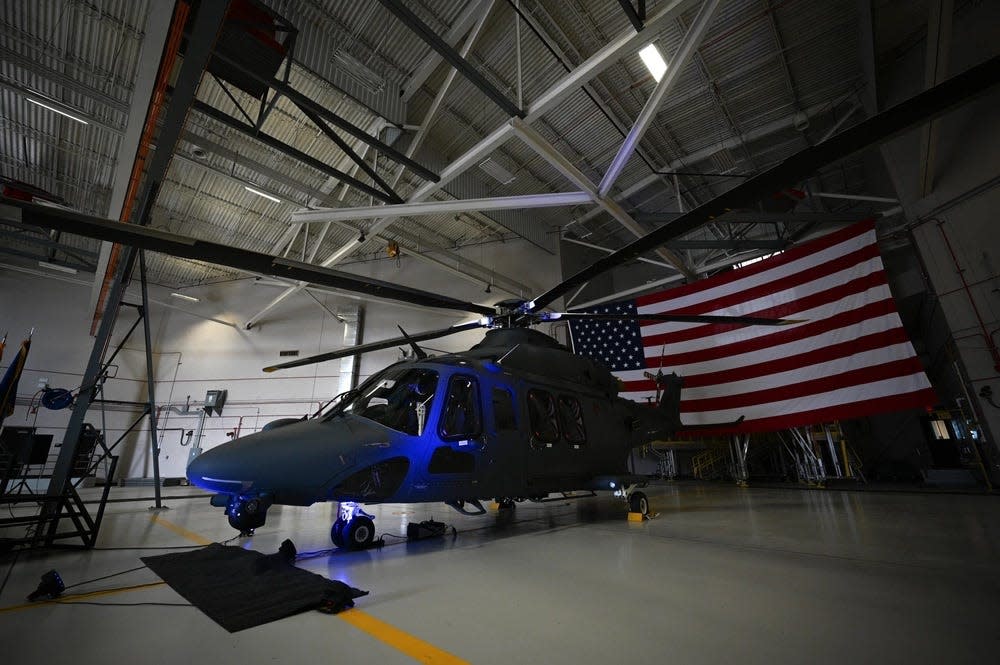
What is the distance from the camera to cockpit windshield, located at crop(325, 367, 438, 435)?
139 inches

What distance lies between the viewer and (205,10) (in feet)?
10.5

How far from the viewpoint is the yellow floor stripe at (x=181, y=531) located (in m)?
3.67

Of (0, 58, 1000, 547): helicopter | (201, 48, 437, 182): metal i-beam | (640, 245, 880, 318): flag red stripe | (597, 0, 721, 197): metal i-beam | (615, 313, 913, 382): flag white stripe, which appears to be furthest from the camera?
(640, 245, 880, 318): flag red stripe

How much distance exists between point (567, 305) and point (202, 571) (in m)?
11.3

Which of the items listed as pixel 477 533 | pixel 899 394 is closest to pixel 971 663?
pixel 477 533

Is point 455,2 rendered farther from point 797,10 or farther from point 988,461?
point 988,461

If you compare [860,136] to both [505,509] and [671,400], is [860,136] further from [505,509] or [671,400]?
[505,509]

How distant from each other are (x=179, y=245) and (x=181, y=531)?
336cm

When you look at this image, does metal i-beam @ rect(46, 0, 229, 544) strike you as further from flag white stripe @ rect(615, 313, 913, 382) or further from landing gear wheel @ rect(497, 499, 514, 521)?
flag white stripe @ rect(615, 313, 913, 382)

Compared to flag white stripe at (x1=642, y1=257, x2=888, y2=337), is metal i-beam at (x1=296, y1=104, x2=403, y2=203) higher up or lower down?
higher up

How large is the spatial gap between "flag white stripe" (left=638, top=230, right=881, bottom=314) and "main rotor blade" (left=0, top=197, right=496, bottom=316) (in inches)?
289

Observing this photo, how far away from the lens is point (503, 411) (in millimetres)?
4176

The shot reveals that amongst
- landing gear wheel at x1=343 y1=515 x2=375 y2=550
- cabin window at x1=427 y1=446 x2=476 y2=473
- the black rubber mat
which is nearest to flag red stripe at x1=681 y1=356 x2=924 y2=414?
cabin window at x1=427 y1=446 x2=476 y2=473

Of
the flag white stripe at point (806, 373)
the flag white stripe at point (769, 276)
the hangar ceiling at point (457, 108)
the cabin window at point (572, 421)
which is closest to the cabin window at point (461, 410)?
the cabin window at point (572, 421)
